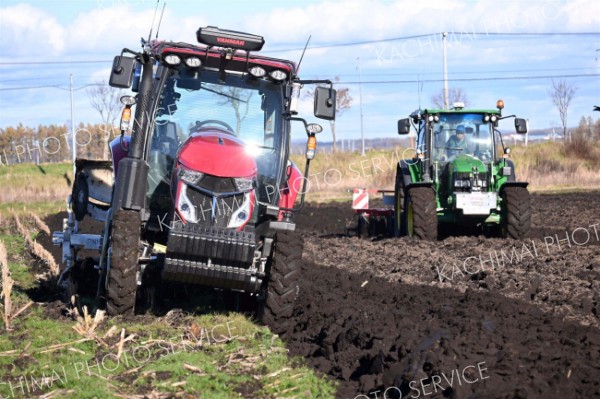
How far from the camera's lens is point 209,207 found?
28.3ft

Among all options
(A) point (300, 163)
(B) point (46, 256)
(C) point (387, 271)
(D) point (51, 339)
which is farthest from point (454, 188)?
(A) point (300, 163)

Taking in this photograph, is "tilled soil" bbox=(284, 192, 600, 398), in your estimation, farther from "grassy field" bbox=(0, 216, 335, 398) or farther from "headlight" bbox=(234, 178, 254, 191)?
"headlight" bbox=(234, 178, 254, 191)

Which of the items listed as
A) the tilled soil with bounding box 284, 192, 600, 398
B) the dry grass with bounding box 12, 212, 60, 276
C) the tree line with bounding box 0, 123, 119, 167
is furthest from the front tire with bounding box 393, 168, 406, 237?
the tree line with bounding box 0, 123, 119, 167

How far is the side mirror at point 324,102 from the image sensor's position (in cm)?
881

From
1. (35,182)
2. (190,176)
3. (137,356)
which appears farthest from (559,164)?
(137,356)

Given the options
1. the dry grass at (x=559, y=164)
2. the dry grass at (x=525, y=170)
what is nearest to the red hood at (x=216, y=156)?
the dry grass at (x=525, y=170)

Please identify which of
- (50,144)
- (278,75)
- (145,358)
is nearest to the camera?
(145,358)

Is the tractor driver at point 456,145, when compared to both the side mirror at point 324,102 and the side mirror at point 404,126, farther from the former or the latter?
the side mirror at point 324,102

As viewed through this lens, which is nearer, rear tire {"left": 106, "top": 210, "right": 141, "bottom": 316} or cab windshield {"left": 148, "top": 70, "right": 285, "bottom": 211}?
rear tire {"left": 106, "top": 210, "right": 141, "bottom": 316}

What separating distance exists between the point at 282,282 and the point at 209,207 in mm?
972

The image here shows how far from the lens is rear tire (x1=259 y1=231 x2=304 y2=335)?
8617 mm

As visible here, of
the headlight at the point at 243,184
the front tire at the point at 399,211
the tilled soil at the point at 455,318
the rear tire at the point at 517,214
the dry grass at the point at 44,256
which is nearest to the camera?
the tilled soil at the point at 455,318

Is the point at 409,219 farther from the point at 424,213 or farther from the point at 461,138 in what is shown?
the point at 461,138

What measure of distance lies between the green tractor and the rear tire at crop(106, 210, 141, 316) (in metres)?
7.79
